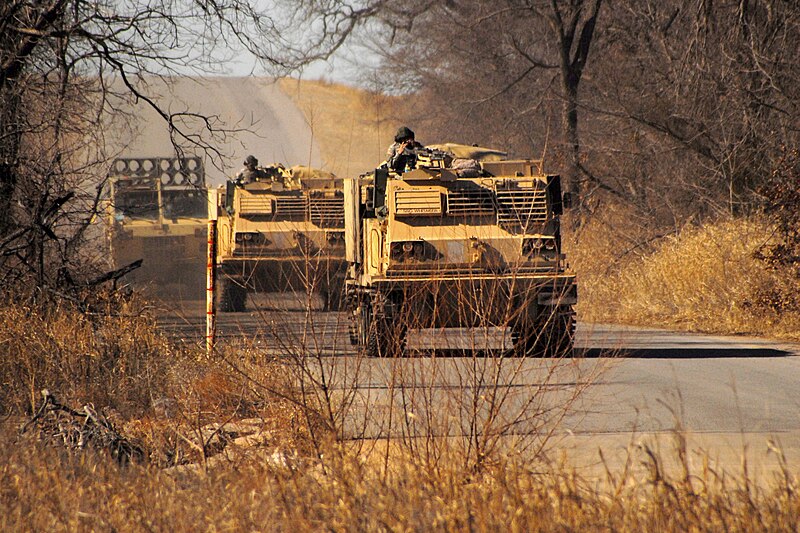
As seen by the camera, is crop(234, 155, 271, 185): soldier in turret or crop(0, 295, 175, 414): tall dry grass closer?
crop(0, 295, 175, 414): tall dry grass

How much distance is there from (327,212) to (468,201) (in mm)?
6176

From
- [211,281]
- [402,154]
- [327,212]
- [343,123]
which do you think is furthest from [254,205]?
[343,123]

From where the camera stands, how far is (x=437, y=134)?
4050 cm

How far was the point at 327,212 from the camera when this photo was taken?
66.1 feet

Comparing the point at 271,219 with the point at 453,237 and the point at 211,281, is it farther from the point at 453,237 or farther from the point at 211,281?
the point at 211,281

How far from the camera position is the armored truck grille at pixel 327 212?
20.0m

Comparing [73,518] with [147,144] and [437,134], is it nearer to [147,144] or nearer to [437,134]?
[437,134]

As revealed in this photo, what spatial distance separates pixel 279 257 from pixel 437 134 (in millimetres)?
21205

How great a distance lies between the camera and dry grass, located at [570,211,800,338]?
17.8 meters

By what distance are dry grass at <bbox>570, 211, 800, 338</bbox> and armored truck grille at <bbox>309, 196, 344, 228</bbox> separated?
4.71 metres

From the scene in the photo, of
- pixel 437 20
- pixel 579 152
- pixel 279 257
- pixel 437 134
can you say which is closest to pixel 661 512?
pixel 279 257

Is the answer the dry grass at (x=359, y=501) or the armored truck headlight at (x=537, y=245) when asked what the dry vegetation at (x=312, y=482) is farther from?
the armored truck headlight at (x=537, y=245)

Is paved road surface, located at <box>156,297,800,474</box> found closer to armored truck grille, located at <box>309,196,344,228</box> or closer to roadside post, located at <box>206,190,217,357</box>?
roadside post, located at <box>206,190,217,357</box>

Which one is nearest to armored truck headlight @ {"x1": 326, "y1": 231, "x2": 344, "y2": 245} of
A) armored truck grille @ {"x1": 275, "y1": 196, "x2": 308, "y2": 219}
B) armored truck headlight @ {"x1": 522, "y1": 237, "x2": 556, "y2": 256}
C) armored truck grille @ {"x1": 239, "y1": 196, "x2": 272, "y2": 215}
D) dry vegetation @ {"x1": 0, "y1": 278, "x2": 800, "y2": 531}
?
armored truck grille @ {"x1": 275, "y1": 196, "x2": 308, "y2": 219}
